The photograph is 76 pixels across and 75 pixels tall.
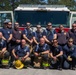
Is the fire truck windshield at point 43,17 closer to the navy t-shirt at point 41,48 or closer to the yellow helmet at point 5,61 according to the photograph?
the navy t-shirt at point 41,48

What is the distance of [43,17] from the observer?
613 inches

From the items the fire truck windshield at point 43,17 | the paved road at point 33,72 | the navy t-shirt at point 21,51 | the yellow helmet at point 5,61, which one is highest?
the fire truck windshield at point 43,17

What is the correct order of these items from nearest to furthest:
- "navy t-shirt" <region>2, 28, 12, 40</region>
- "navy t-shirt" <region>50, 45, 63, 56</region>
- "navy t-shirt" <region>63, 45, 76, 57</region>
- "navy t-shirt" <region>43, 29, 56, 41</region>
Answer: "navy t-shirt" <region>50, 45, 63, 56</region>
"navy t-shirt" <region>63, 45, 76, 57</region>
"navy t-shirt" <region>2, 28, 12, 40</region>
"navy t-shirt" <region>43, 29, 56, 41</region>

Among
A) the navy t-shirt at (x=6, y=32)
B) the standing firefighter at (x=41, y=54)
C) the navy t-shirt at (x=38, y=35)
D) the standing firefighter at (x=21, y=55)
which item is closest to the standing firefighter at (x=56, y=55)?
the standing firefighter at (x=41, y=54)

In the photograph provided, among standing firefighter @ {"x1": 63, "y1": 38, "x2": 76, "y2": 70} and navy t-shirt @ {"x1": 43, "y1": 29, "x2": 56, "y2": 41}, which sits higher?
navy t-shirt @ {"x1": 43, "y1": 29, "x2": 56, "y2": 41}

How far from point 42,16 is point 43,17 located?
7 centimetres

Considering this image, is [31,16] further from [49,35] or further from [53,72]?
A: [53,72]

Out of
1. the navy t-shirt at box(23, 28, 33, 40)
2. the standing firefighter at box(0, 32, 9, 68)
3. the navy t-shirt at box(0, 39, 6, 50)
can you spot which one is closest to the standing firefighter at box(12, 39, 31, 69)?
the standing firefighter at box(0, 32, 9, 68)

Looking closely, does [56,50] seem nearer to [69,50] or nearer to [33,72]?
[69,50]

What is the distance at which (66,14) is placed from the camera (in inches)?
612

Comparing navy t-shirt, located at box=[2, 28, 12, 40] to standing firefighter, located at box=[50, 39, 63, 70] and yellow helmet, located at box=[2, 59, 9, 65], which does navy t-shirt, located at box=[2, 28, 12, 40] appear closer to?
yellow helmet, located at box=[2, 59, 9, 65]

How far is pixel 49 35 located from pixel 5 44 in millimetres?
1827

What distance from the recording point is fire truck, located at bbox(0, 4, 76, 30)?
15492 mm

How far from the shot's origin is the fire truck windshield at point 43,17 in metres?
15.5
